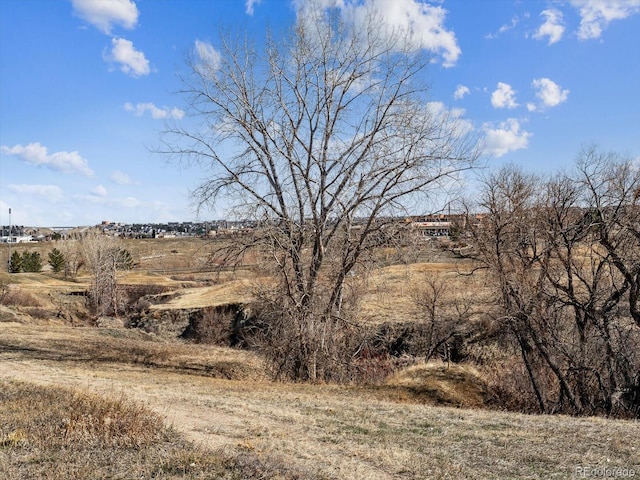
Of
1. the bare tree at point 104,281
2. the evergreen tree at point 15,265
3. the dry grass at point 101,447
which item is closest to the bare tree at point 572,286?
the dry grass at point 101,447

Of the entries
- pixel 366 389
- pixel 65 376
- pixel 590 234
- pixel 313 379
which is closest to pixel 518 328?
pixel 590 234

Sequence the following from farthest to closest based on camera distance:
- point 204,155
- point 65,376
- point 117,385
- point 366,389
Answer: point 204,155 → point 366,389 → point 65,376 → point 117,385

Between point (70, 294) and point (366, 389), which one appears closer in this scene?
point (366, 389)

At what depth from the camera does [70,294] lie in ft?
174

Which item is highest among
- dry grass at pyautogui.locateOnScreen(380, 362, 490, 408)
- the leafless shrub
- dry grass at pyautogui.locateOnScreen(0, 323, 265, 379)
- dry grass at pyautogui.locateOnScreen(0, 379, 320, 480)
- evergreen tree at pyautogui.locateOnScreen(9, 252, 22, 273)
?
evergreen tree at pyautogui.locateOnScreen(9, 252, 22, 273)

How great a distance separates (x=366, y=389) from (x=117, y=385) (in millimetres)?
6552

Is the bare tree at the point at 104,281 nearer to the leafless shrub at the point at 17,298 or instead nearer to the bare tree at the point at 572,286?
the leafless shrub at the point at 17,298

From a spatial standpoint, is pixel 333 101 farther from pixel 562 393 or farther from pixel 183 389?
pixel 562 393

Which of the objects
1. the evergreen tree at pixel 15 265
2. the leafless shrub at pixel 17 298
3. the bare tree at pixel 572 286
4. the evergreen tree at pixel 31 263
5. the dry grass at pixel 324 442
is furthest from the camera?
the evergreen tree at pixel 31 263

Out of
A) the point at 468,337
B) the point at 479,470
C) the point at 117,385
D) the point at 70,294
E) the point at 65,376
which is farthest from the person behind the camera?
the point at 70,294

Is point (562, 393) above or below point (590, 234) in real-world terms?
below

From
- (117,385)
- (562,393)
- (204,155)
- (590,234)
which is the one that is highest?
(204,155)

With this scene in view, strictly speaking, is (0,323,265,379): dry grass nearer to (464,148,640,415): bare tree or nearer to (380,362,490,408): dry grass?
(380,362,490,408): dry grass

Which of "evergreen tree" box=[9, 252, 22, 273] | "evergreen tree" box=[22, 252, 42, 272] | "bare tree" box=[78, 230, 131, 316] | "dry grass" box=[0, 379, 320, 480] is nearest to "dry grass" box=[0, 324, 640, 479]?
"dry grass" box=[0, 379, 320, 480]
